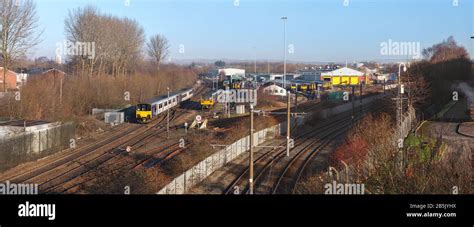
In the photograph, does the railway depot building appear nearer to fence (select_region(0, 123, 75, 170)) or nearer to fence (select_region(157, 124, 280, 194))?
fence (select_region(157, 124, 280, 194))

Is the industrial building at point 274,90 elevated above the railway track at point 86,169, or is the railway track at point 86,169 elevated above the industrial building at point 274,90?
the industrial building at point 274,90

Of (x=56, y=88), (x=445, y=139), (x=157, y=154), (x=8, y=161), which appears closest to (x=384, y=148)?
(x=445, y=139)

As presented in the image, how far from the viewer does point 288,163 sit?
645 inches

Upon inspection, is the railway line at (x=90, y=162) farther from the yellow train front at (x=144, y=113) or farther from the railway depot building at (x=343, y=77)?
the railway depot building at (x=343, y=77)

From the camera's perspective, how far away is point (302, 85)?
48969mm

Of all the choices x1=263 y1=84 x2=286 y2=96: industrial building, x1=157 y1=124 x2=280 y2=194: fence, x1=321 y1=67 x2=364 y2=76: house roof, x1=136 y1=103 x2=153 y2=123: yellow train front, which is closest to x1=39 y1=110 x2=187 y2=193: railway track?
x1=157 y1=124 x2=280 y2=194: fence

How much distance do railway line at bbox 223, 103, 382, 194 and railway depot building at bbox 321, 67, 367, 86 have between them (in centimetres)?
2627

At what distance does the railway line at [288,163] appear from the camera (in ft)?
43.0

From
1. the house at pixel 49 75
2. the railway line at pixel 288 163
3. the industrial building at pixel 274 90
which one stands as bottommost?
the railway line at pixel 288 163

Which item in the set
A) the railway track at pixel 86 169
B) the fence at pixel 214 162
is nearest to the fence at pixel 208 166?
the fence at pixel 214 162

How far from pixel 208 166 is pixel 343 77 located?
39519 mm

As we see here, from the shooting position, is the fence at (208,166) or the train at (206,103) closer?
the fence at (208,166)

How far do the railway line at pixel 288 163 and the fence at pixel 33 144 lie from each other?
6506mm

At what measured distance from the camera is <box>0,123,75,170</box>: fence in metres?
14.5
